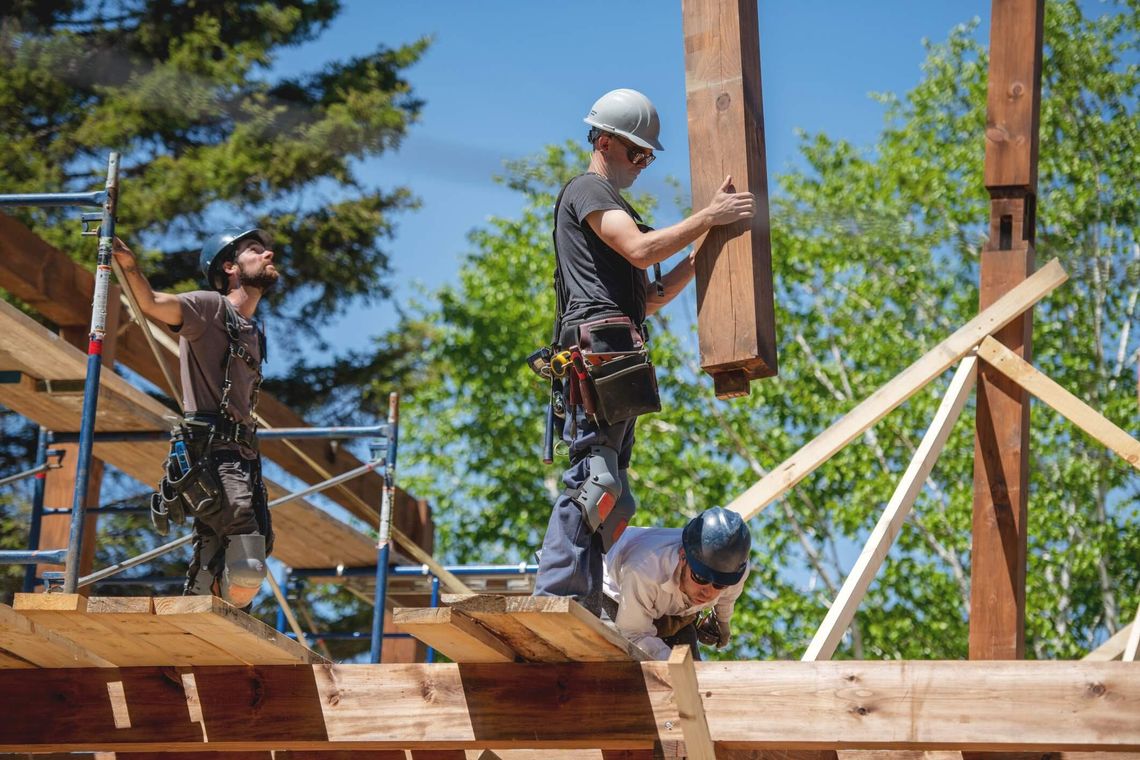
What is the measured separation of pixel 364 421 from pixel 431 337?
1876mm

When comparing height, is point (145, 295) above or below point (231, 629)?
above

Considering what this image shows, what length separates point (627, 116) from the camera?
189 inches

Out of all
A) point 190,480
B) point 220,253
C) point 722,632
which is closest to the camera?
point 722,632

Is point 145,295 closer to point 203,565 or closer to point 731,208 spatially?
point 203,565

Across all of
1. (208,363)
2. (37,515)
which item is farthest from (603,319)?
(37,515)

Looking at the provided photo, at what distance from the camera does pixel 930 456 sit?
→ 254 inches

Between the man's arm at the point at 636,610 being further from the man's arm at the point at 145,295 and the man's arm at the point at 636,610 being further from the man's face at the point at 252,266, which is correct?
the man's face at the point at 252,266

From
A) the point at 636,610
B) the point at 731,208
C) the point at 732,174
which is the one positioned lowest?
the point at 636,610

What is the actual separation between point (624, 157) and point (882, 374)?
1552 centimetres

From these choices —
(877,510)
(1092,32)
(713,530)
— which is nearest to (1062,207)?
(1092,32)

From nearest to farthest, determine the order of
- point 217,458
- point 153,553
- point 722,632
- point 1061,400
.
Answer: point 722,632, point 217,458, point 1061,400, point 153,553

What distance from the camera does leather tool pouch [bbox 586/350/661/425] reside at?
4.56m

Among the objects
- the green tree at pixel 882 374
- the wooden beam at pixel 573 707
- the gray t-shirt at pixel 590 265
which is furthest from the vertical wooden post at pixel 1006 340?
the green tree at pixel 882 374

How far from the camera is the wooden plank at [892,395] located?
20.4 ft
